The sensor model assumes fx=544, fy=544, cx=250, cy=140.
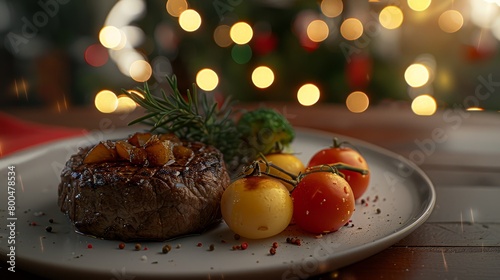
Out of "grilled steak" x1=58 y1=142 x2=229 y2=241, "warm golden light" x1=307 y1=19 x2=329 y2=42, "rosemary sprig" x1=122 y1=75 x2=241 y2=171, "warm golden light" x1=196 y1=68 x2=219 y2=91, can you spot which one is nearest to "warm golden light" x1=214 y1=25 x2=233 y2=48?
"warm golden light" x1=196 y1=68 x2=219 y2=91

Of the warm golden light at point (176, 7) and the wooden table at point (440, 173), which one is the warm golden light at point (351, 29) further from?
the warm golden light at point (176, 7)

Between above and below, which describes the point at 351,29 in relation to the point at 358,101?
above

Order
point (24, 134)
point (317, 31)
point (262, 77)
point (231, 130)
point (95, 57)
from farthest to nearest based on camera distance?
point (95, 57) → point (262, 77) → point (317, 31) → point (24, 134) → point (231, 130)

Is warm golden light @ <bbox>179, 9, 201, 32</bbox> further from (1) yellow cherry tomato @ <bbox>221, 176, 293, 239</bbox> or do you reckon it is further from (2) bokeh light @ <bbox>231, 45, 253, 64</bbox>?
(1) yellow cherry tomato @ <bbox>221, 176, 293, 239</bbox>

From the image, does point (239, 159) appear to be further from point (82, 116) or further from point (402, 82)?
point (402, 82)

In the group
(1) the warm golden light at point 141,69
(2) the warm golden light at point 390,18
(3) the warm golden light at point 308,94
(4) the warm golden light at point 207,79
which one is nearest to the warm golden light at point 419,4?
(2) the warm golden light at point 390,18

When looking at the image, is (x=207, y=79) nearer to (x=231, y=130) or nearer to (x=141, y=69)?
(x=141, y=69)

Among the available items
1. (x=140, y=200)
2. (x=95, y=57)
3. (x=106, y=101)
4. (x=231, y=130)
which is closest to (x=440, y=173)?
(x=231, y=130)
